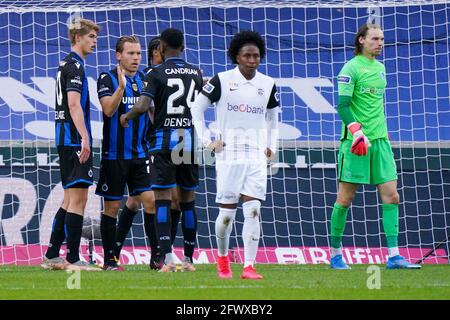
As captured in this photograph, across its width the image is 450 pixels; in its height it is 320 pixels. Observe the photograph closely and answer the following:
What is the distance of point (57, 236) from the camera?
31.6 feet

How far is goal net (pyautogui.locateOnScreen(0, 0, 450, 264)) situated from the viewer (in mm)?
12461

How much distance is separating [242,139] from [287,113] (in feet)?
20.0

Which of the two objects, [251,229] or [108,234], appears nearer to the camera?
[251,229]

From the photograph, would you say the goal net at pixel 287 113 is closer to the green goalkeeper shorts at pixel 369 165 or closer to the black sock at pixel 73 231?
the black sock at pixel 73 231

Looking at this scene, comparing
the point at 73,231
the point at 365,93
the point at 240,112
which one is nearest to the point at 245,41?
the point at 240,112

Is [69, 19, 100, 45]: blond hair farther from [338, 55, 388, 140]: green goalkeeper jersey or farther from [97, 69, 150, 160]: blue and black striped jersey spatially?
[338, 55, 388, 140]: green goalkeeper jersey

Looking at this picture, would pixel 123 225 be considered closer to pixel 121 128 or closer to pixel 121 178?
pixel 121 178

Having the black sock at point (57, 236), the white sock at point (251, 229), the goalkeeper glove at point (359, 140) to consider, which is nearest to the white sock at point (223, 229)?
the white sock at point (251, 229)

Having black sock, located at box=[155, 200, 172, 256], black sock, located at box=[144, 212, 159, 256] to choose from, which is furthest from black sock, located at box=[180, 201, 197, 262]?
black sock, located at box=[155, 200, 172, 256]

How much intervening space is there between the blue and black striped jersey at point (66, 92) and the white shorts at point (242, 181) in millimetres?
1700

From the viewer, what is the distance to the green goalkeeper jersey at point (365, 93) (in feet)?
31.4

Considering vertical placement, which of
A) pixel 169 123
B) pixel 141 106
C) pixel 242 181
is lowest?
pixel 242 181

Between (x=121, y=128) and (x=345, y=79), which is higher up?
(x=345, y=79)
